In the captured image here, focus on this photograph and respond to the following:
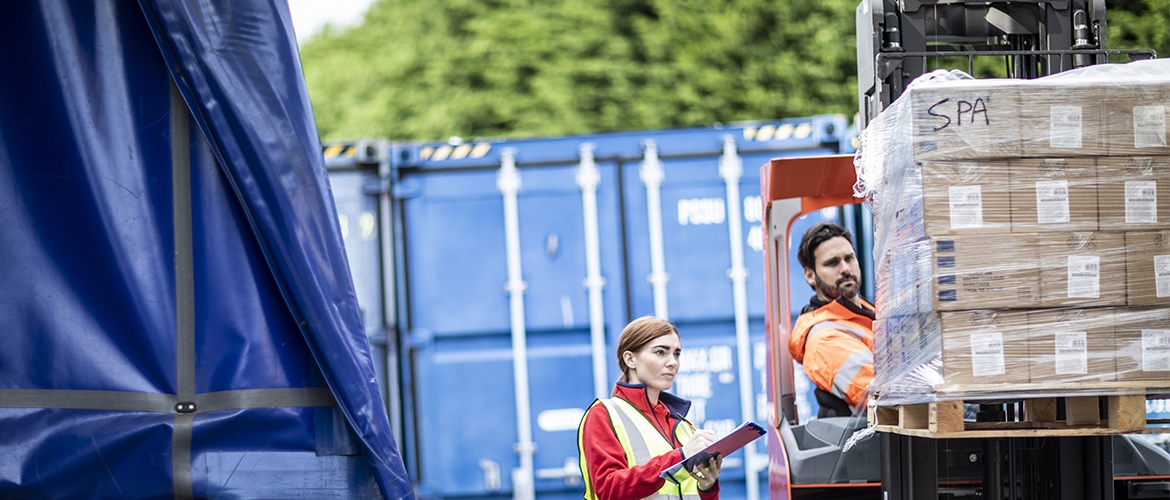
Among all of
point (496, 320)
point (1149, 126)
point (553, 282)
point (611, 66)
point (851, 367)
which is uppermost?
point (611, 66)

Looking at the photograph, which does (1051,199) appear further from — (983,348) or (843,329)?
(843,329)

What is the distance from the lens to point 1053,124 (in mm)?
3826

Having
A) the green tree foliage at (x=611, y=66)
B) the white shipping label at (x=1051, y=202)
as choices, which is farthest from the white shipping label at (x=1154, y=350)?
the green tree foliage at (x=611, y=66)

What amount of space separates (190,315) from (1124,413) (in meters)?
2.64

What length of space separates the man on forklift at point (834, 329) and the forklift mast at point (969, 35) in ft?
2.53

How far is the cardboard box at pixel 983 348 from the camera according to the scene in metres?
3.76

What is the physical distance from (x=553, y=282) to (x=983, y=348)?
473 cm

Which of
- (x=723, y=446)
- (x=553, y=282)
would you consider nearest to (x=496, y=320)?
(x=553, y=282)

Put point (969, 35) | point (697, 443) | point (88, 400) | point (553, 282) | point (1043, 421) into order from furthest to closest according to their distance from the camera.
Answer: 1. point (553, 282)
2. point (969, 35)
3. point (697, 443)
4. point (1043, 421)
5. point (88, 400)

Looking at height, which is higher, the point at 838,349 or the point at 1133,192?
the point at 1133,192

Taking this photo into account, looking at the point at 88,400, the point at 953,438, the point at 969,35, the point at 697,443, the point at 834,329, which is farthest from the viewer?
the point at 834,329

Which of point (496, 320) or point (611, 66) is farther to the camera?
point (611, 66)

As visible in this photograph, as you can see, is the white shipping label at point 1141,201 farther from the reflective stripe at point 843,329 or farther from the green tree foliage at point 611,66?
the green tree foliage at point 611,66

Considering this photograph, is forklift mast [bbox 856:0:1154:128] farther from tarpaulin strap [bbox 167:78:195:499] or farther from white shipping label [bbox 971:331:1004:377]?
tarpaulin strap [bbox 167:78:195:499]
